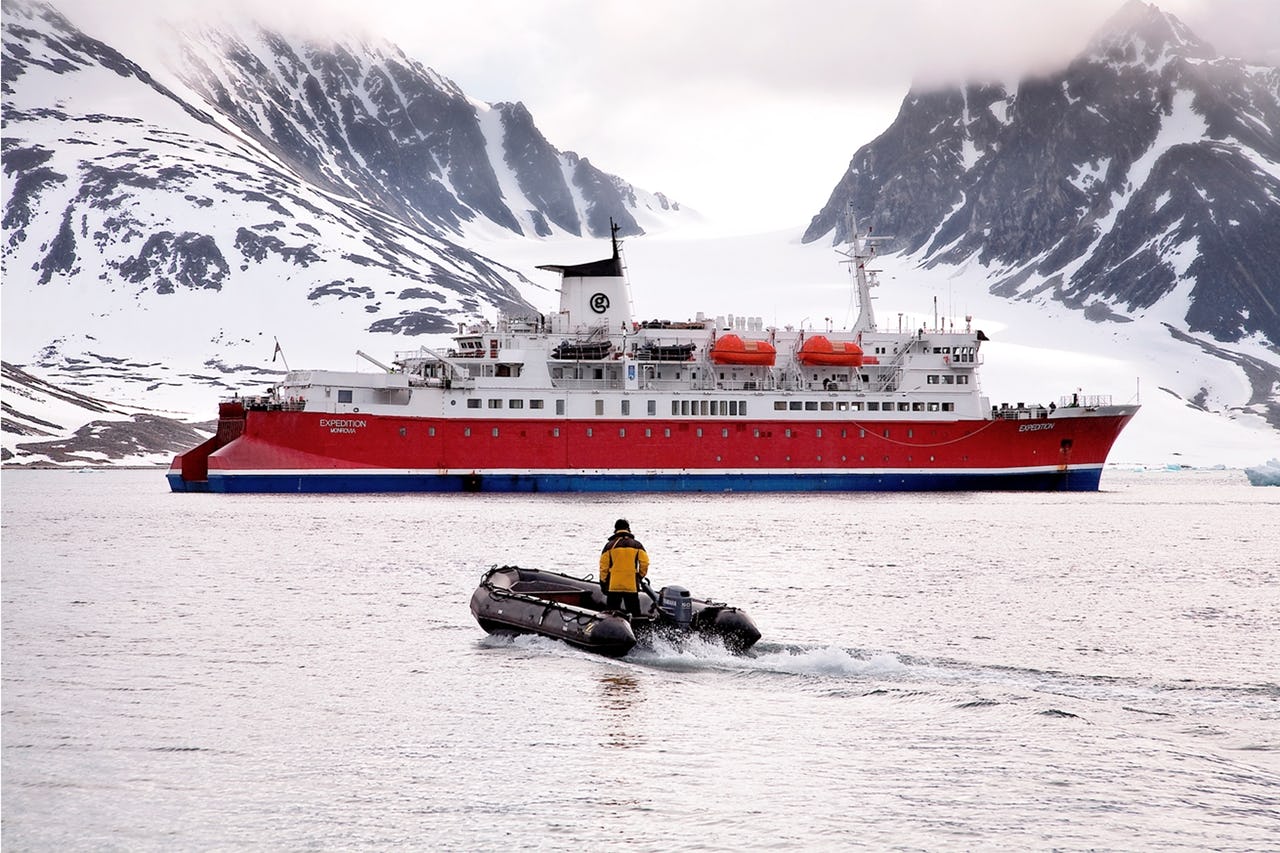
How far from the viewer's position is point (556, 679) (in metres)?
21.4

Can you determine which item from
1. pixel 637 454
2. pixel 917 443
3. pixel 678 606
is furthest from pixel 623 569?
pixel 917 443

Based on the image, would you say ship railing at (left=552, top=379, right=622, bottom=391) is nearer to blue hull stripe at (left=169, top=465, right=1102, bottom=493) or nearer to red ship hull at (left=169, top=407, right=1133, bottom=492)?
red ship hull at (left=169, top=407, right=1133, bottom=492)

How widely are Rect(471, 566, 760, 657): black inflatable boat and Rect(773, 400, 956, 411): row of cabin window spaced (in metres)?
48.6

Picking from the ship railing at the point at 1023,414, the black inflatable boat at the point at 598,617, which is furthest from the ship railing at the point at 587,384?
the black inflatable boat at the point at 598,617

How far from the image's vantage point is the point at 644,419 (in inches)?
2837

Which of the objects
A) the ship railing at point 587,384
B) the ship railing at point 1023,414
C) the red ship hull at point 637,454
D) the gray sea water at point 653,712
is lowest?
the gray sea water at point 653,712

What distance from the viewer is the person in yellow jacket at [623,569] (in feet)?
75.8

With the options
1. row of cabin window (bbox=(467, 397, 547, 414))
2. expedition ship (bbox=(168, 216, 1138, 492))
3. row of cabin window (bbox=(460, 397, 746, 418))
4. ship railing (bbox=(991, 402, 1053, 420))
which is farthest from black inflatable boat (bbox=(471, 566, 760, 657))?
ship railing (bbox=(991, 402, 1053, 420))

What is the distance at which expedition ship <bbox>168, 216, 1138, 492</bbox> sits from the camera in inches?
2717

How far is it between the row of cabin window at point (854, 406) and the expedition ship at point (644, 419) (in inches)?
Answer: 3.3

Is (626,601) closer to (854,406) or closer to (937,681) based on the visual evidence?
(937,681)

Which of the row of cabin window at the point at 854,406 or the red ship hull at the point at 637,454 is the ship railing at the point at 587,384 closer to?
the red ship hull at the point at 637,454

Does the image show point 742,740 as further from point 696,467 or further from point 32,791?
point 696,467

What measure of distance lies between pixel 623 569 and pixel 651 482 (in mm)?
49230
